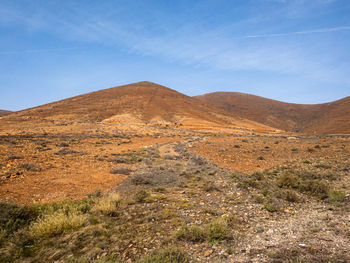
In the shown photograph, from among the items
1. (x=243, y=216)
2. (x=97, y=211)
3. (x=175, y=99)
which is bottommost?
(x=243, y=216)

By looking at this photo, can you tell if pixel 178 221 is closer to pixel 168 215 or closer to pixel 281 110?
pixel 168 215

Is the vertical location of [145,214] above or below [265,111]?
below

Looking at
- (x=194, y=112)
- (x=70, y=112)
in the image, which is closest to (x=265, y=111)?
(x=194, y=112)

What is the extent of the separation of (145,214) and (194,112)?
73675 mm

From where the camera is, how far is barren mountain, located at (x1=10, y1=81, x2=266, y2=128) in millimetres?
61562

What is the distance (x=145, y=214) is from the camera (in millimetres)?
5445

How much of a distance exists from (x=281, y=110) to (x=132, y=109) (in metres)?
89.0

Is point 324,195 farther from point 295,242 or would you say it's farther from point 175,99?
point 175,99

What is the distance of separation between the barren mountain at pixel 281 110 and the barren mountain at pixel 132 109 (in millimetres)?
24677

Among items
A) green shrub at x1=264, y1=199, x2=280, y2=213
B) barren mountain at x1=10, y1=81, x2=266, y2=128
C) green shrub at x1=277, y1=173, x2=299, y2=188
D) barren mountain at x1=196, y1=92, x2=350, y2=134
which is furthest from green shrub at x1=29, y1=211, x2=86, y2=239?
barren mountain at x1=196, y1=92, x2=350, y2=134

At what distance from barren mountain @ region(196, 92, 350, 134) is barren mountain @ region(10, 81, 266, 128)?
24.7 metres

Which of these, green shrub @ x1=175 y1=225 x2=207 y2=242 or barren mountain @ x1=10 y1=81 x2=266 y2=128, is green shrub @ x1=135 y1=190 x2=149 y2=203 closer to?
green shrub @ x1=175 y1=225 x2=207 y2=242

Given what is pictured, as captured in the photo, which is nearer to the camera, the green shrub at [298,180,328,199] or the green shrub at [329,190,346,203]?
the green shrub at [329,190,346,203]

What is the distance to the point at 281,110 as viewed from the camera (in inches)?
4400
